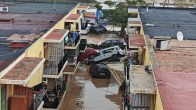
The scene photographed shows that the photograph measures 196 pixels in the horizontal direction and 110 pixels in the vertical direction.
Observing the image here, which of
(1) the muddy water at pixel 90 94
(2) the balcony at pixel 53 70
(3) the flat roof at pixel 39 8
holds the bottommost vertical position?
(1) the muddy water at pixel 90 94

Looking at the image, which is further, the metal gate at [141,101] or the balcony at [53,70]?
the balcony at [53,70]

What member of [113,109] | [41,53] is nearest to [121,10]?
[113,109]

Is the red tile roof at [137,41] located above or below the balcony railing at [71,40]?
above

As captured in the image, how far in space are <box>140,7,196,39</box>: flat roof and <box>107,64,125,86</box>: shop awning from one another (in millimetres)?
4187

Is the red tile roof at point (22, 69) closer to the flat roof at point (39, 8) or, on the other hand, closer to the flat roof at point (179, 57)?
the flat roof at point (179, 57)

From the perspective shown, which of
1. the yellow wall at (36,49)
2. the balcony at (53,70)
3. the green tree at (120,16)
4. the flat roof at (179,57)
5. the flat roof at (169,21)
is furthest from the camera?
the green tree at (120,16)

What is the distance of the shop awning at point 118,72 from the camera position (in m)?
30.2

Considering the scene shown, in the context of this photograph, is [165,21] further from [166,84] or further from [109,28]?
[109,28]

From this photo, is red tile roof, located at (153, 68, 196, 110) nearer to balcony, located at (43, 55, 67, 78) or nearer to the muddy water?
balcony, located at (43, 55, 67, 78)

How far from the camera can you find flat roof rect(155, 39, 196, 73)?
53.5 feet

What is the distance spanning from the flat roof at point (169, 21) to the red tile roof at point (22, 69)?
28.8 ft

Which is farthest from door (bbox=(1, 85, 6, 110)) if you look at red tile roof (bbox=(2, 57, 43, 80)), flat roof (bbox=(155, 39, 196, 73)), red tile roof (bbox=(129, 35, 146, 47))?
red tile roof (bbox=(129, 35, 146, 47))

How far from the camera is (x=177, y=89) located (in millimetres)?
13195

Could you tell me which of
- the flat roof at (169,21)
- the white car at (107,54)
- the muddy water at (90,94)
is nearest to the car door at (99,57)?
the white car at (107,54)
